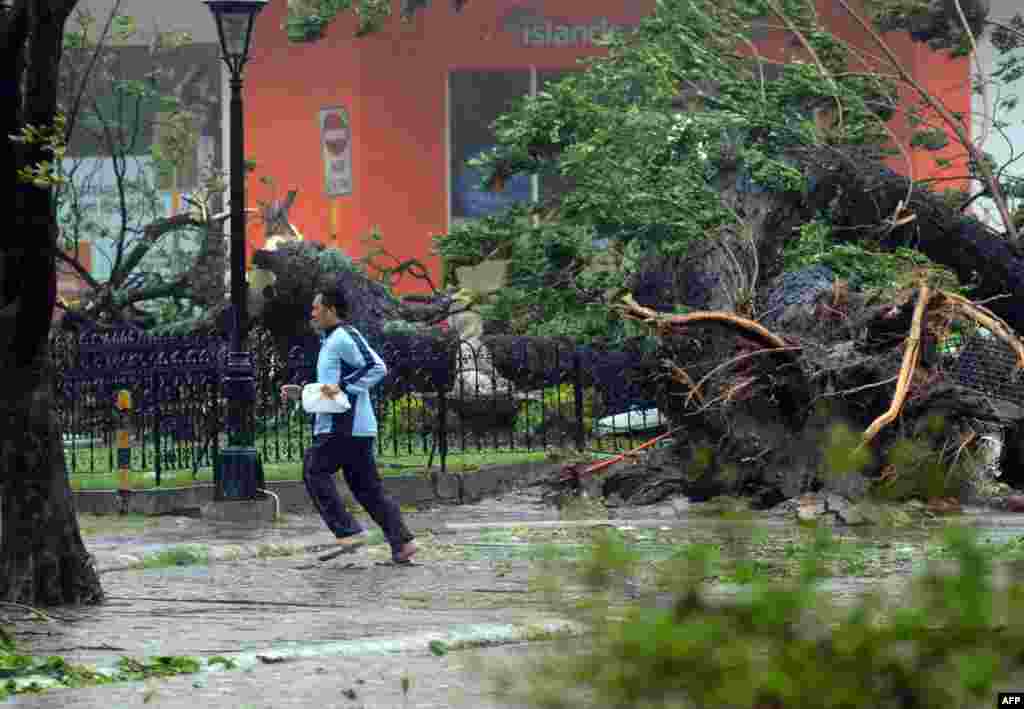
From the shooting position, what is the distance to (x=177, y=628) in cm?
924

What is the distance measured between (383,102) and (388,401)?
52.5 feet

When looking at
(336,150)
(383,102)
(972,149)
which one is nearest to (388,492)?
(972,149)

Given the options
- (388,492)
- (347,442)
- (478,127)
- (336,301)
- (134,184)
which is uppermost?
(478,127)

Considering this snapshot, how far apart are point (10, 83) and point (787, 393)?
8021 millimetres

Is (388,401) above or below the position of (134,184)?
below

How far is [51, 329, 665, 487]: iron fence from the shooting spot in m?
17.4

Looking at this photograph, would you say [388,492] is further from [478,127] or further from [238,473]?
[478,127]

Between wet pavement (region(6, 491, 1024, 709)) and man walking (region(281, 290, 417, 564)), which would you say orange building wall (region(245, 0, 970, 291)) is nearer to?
wet pavement (region(6, 491, 1024, 709))

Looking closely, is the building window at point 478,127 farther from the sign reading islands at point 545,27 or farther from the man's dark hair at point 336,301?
the man's dark hair at point 336,301

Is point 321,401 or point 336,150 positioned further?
point 336,150

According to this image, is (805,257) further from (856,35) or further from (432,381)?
(856,35)

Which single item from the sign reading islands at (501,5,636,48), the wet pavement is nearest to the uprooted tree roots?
the wet pavement

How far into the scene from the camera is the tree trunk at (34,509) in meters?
9.91

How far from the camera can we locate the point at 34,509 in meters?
9.94
